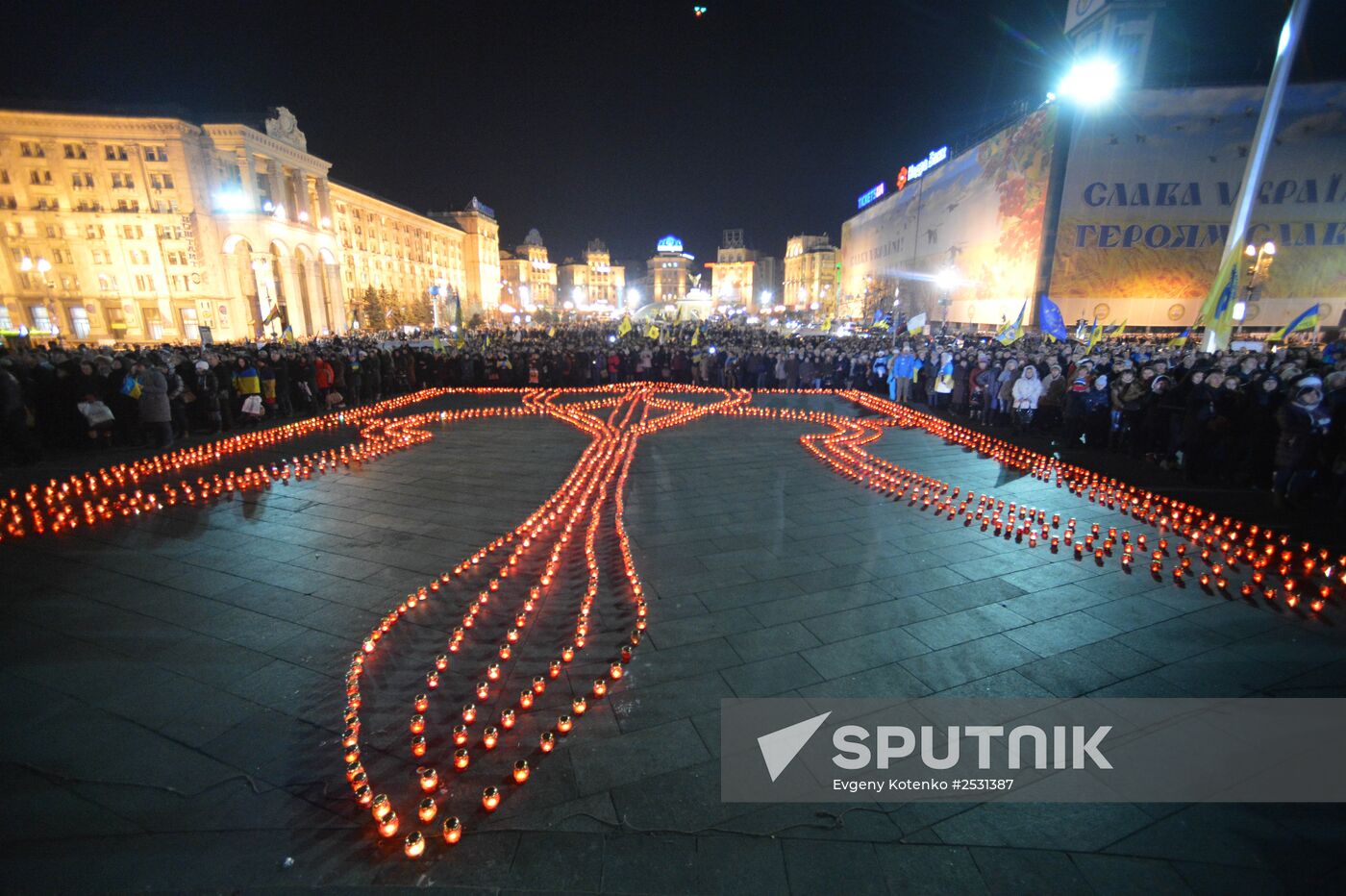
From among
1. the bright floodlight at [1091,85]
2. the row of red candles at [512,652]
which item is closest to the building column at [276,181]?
the row of red candles at [512,652]

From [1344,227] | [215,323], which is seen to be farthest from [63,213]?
[1344,227]

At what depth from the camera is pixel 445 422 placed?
1479cm

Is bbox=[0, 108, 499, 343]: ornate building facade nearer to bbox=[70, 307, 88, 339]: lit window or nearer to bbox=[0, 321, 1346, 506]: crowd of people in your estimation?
bbox=[70, 307, 88, 339]: lit window

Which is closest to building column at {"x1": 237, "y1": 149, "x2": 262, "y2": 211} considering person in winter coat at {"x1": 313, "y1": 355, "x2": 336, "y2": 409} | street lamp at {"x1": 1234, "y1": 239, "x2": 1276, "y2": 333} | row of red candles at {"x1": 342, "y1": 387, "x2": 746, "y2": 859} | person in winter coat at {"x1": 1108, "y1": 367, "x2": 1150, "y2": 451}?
person in winter coat at {"x1": 313, "y1": 355, "x2": 336, "y2": 409}

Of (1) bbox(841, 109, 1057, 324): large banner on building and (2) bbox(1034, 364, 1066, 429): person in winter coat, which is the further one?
(1) bbox(841, 109, 1057, 324): large banner on building

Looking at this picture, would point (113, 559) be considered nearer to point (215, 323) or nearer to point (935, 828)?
point (935, 828)

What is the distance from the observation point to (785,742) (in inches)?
141

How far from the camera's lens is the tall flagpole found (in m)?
13.2

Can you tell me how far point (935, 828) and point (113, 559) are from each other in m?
7.94

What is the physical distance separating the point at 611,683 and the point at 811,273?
4901 inches

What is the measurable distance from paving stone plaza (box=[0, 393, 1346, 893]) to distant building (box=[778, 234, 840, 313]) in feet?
331

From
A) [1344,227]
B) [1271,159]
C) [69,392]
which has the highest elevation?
[1271,159]

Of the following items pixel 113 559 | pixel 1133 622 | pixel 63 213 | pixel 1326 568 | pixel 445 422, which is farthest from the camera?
pixel 63 213

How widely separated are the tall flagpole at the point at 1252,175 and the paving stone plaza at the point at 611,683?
999 cm
